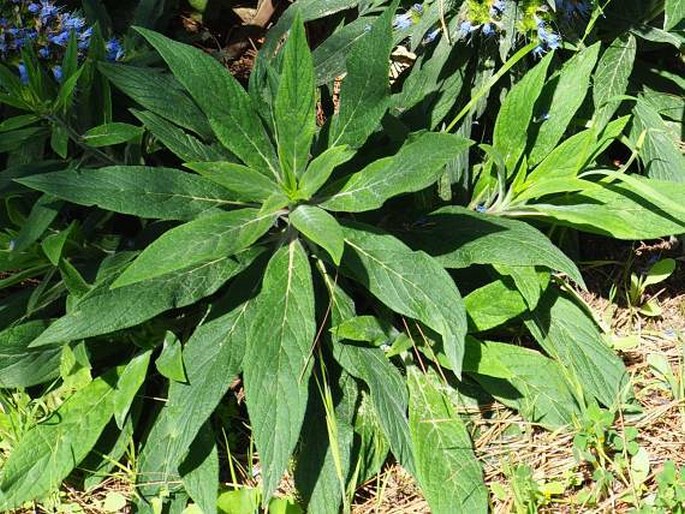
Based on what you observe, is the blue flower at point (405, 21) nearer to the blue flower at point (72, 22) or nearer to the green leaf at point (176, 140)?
the green leaf at point (176, 140)

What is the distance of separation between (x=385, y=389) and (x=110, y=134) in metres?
0.95

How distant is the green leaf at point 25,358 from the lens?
7.92 ft

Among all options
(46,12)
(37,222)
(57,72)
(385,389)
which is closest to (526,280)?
(385,389)

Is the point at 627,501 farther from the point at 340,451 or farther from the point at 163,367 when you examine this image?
the point at 163,367

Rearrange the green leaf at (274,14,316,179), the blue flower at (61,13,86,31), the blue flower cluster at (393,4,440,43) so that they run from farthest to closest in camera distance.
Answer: the blue flower cluster at (393,4,440,43)
the blue flower at (61,13,86,31)
the green leaf at (274,14,316,179)

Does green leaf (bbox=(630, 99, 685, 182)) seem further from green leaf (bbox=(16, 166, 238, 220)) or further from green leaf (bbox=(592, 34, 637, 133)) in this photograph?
green leaf (bbox=(16, 166, 238, 220))

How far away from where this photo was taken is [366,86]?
7.52 feet

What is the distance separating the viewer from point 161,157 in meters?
2.91

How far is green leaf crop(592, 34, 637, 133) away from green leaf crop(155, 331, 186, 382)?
1380 millimetres

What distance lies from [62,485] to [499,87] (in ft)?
5.59

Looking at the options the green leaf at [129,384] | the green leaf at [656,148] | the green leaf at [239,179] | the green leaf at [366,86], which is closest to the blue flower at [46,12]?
the green leaf at [239,179]

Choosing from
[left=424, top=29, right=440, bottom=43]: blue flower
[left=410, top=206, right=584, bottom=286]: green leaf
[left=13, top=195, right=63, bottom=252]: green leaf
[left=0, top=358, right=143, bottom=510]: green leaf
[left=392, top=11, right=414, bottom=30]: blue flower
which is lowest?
[left=0, top=358, right=143, bottom=510]: green leaf

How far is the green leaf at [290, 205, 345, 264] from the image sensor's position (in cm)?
200

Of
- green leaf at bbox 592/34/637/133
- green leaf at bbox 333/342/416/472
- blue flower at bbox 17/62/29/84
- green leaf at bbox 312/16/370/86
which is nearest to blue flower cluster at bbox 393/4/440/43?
green leaf at bbox 312/16/370/86
